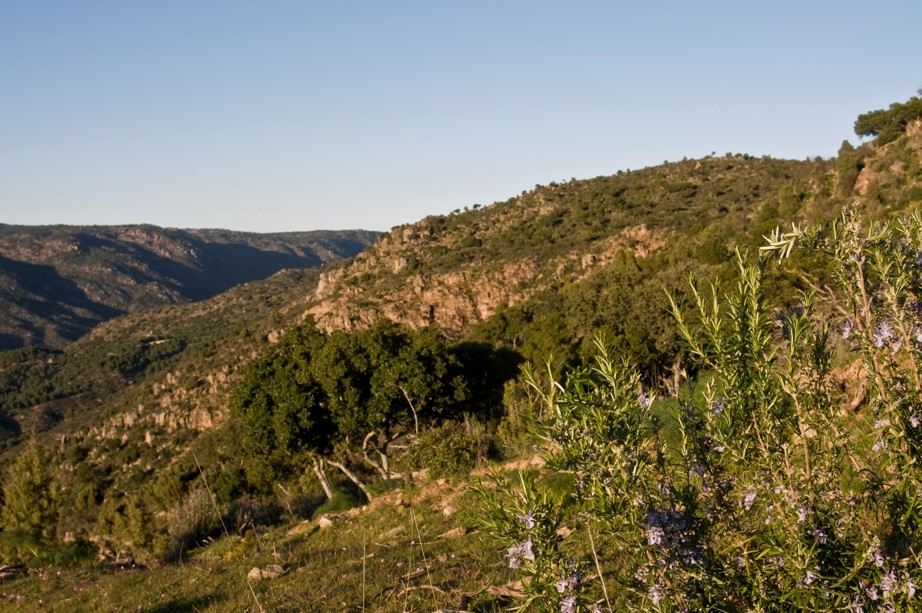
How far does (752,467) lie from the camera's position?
107 inches

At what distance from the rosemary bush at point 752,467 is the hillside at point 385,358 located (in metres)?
0.21

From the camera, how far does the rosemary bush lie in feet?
8.42

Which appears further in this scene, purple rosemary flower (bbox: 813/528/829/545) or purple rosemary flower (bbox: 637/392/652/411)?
purple rosemary flower (bbox: 637/392/652/411)

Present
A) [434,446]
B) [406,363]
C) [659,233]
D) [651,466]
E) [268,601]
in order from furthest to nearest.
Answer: [659,233] < [406,363] < [434,446] < [268,601] < [651,466]

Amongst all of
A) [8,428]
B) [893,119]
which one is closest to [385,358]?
[893,119]

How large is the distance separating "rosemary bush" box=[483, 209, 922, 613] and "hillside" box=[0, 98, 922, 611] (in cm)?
21

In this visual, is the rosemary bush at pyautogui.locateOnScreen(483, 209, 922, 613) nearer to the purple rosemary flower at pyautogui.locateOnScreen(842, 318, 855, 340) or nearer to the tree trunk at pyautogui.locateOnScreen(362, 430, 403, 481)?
the purple rosemary flower at pyautogui.locateOnScreen(842, 318, 855, 340)

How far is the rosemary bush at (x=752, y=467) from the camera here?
257 centimetres

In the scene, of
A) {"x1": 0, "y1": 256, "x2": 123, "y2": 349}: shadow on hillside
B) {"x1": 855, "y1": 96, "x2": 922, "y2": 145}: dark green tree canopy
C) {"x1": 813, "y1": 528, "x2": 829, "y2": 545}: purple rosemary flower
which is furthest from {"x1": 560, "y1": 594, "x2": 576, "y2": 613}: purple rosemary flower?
{"x1": 0, "y1": 256, "x2": 123, "y2": 349}: shadow on hillside

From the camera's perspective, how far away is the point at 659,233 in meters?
50.2

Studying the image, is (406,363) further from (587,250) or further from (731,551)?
(587,250)

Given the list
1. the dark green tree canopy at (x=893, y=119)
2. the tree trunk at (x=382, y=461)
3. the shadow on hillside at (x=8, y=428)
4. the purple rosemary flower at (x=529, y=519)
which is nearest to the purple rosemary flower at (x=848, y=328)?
the purple rosemary flower at (x=529, y=519)

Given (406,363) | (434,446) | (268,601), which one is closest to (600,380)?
(268,601)

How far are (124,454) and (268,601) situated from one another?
50857 millimetres
